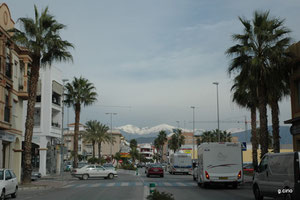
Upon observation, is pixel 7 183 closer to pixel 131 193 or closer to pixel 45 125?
pixel 131 193

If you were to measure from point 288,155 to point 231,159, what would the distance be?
32.6 ft

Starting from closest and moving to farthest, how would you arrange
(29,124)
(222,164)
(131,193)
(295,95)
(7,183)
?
1. (7,183)
2. (131,193)
3. (222,164)
4. (295,95)
5. (29,124)

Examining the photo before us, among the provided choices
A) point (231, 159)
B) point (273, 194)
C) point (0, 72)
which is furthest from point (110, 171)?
point (273, 194)

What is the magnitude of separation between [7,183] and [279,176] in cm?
1228

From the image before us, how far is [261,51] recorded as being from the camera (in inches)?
1099

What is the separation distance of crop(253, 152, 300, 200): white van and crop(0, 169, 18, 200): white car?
11.2 metres

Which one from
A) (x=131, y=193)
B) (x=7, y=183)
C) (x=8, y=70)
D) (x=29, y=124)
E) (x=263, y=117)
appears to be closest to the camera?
(x=7, y=183)

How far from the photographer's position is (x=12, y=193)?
65.8ft

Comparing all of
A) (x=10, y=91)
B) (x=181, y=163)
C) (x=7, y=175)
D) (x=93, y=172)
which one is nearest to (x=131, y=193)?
(x=7, y=175)

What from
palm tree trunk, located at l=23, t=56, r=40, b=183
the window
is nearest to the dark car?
palm tree trunk, located at l=23, t=56, r=40, b=183

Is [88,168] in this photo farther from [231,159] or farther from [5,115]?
[231,159]

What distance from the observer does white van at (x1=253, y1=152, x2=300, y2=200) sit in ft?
43.1

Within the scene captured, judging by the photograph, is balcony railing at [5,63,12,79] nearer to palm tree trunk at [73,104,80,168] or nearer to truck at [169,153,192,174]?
palm tree trunk at [73,104,80,168]

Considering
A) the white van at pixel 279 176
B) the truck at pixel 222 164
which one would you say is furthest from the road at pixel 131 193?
the white van at pixel 279 176
